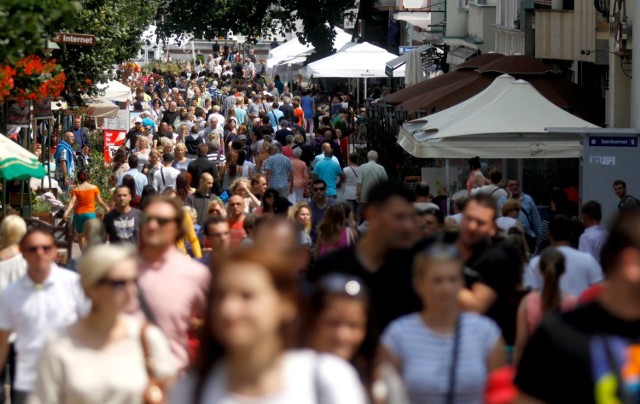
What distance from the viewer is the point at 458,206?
13914 mm

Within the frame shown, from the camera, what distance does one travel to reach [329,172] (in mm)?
21594

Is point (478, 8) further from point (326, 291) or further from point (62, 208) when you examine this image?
point (326, 291)

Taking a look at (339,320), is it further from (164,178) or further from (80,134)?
(80,134)

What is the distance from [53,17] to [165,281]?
4.52m

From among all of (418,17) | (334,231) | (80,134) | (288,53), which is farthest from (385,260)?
(288,53)

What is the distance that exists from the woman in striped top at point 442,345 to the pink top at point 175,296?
151 centimetres

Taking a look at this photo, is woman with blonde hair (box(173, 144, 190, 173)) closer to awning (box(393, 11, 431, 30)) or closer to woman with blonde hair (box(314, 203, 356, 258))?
woman with blonde hair (box(314, 203, 356, 258))

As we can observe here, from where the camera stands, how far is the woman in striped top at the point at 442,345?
5562 mm

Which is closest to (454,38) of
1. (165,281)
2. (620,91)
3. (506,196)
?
(620,91)

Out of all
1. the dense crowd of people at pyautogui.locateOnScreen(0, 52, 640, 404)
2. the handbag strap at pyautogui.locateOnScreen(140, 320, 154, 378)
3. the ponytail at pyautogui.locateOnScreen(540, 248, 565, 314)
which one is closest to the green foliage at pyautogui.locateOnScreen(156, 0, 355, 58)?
the dense crowd of people at pyautogui.locateOnScreen(0, 52, 640, 404)

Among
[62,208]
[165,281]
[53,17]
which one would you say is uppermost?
[53,17]

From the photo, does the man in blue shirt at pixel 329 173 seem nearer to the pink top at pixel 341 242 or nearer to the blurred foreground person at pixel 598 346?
the pink top at pixel 341 242

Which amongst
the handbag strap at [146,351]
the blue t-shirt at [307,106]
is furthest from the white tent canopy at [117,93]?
the handbag strap at [146,351]

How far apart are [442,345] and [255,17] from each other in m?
50.1
